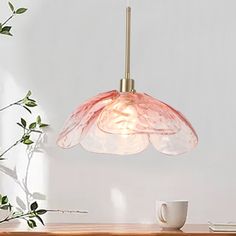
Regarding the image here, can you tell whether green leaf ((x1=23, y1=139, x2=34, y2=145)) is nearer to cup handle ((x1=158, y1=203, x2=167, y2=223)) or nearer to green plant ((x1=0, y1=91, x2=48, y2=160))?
green plant ((x1=0, y1=91, x2=48, y2=160))

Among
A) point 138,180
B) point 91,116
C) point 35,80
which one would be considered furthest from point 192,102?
point 91,116

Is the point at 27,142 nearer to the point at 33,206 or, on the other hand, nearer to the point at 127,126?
the point at 33,206

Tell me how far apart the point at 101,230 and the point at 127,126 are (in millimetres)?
466

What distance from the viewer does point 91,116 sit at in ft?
4.74

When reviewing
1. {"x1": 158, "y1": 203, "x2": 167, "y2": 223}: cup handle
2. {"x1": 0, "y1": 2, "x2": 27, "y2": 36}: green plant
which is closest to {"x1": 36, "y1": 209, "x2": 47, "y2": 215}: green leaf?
{"x1": 158, "y1": 203, "x2": 167, "y2": 223}: cup handle

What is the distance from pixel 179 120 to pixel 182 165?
0.61 meters

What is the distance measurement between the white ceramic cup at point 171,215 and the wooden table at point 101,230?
0.09 feet

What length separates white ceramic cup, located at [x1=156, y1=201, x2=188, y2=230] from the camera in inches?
69.8

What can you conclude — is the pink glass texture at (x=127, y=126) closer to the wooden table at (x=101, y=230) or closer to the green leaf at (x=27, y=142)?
the wooden table at (x=101, y=230)

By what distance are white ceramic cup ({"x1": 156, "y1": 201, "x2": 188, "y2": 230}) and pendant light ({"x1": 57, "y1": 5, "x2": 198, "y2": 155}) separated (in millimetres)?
340

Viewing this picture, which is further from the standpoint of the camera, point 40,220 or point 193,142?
point 40,220

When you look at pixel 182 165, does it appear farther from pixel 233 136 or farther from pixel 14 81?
pixel 14 81

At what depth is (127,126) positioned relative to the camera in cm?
139

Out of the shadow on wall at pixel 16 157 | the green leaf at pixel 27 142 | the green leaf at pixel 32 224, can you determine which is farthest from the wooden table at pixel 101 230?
the green leaf at pixel 27 142
